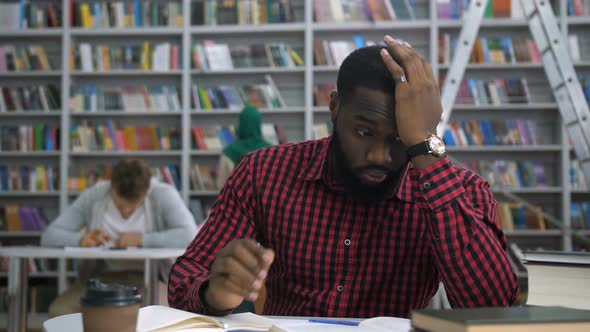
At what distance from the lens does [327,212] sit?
4.28ft

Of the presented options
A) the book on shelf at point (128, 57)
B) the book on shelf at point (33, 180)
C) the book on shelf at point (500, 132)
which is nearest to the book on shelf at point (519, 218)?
the book on shelf at point (500, 132)

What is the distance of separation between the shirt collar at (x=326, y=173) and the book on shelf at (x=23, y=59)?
4.42 meters

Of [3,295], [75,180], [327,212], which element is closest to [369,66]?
[327,212]

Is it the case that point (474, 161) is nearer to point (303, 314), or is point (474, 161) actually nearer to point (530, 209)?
point (530, 209)

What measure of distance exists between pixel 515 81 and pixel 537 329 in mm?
4571

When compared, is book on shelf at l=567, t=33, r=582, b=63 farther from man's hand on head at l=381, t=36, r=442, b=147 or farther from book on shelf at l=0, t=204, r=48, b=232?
book on shelf at l=0, t=204, r=48, b=232

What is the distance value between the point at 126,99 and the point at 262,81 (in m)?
1.09

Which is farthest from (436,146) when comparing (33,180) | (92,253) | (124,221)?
(33,180)

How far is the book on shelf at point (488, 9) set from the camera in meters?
4.84

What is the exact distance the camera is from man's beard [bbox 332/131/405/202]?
120 centimetres

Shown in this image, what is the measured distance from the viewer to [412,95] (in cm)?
114

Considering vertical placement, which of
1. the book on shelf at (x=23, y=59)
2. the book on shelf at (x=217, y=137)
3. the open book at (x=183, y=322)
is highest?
the book on shelf at (x=23, y=59)

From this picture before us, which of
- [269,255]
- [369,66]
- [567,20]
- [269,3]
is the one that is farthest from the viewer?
[269,3]

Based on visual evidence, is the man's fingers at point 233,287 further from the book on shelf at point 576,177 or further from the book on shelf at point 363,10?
the book on shelf at point 576,177
